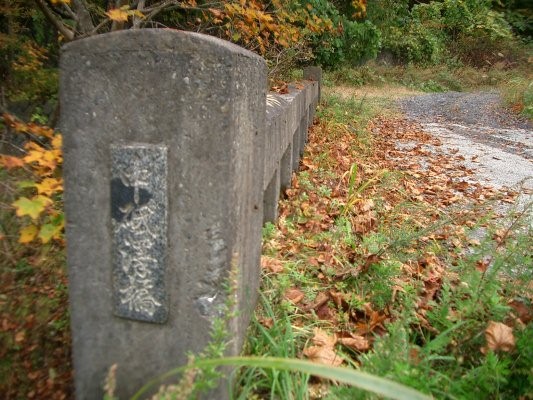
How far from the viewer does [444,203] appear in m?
3.44

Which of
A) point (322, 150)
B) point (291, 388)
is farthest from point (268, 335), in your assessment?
point (322, 150)

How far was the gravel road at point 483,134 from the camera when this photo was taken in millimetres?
4560

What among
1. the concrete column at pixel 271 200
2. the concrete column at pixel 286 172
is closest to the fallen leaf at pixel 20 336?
the concrete column at pixel 271 200

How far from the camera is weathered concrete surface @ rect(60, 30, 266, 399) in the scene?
121 centimetres

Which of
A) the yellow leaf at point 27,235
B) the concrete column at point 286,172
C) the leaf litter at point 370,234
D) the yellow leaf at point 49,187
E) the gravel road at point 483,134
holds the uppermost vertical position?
the yellow leaf at point 49,187

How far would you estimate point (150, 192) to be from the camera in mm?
1275

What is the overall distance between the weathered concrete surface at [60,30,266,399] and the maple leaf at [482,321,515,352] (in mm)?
895

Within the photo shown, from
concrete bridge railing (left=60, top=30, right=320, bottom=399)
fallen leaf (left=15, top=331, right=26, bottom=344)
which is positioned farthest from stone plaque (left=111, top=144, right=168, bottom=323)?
fallen leaf (left=15, top=331, right=26, bottom=344)

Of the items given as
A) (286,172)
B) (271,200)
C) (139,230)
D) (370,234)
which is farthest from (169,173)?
(286,172)

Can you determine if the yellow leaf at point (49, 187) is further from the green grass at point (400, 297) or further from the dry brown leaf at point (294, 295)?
the dry brown leaf at point (294, 295)

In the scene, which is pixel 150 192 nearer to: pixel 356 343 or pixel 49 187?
pixel 49 187

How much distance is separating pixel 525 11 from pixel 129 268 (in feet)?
93.9

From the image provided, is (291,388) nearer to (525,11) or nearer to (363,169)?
(363,169)

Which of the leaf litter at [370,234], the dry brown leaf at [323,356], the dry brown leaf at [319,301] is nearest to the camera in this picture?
the dry brown leaf at [323,356]
